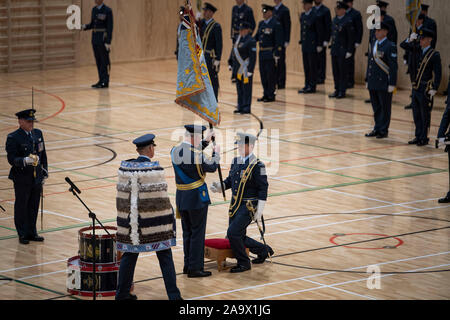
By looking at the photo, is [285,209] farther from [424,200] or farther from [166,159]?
[166,159]

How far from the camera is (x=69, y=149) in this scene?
16.7 metres

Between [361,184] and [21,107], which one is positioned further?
[21,107]

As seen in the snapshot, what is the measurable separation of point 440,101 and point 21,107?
10.3 m

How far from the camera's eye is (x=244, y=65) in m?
20.6

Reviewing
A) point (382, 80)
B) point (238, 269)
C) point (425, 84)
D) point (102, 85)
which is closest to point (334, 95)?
point (382, 80)

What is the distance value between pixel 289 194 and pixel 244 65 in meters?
7.50

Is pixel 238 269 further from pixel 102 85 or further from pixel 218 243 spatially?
pixel 102 85

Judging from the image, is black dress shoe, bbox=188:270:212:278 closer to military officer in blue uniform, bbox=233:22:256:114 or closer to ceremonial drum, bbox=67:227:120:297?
ceremonial drum, bbox=67:227:120:297

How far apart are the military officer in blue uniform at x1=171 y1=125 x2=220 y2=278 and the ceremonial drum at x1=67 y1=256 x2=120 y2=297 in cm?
96

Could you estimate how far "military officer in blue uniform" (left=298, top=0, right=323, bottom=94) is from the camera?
2342 cm

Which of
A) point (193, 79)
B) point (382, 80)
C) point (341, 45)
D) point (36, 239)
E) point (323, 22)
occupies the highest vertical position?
point (323, 22)

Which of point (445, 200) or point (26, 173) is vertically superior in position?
point (26, 173)
